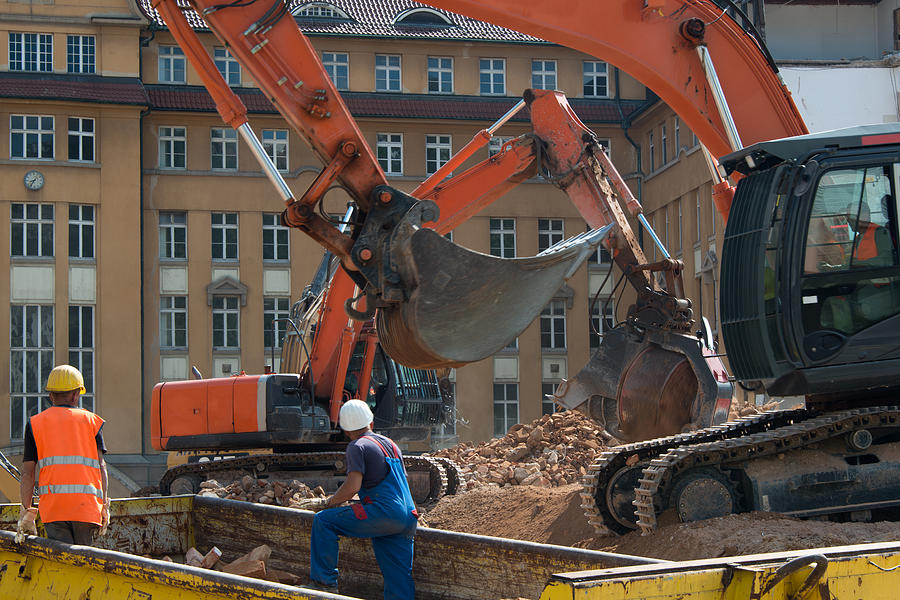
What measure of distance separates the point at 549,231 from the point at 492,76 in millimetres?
5879

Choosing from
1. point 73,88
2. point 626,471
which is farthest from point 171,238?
point 626,471

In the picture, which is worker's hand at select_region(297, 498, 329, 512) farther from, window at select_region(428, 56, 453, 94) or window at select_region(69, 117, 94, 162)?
window at select_region(428, 56, 453, 94)

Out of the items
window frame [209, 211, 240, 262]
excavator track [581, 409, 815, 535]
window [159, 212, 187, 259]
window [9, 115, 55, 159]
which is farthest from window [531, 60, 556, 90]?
excavator track [581, 409, 815, 535]

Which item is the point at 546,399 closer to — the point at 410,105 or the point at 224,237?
the point at 410,105

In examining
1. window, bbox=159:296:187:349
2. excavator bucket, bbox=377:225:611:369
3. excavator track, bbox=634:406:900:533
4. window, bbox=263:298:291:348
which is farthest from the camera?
window, bbox=263:298:291:348

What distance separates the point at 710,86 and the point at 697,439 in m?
2.86

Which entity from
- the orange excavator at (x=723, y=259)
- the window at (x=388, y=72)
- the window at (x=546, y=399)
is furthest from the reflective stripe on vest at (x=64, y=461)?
the window at (x=388, y=72)

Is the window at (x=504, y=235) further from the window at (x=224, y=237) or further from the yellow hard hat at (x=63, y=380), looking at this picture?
the yellow hard hat at (x=63, y=380)

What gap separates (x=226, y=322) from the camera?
124 feet

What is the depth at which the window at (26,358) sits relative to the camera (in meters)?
36.0

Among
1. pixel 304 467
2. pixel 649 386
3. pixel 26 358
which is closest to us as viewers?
pixel 649 386

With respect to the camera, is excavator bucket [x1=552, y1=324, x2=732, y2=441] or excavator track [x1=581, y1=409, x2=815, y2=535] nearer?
excavator track [x1=581, y1=409, x2=815, y2=535]

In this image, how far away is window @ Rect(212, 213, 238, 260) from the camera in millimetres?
38156

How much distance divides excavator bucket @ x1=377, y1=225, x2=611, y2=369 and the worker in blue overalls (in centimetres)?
71
